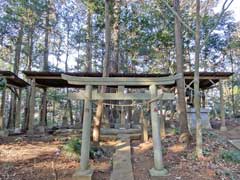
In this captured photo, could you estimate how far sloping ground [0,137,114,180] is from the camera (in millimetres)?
5152

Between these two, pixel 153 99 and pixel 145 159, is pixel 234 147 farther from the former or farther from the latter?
pixel 153 99

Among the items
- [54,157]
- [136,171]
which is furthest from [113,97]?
[54,157]

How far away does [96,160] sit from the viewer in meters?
6.64

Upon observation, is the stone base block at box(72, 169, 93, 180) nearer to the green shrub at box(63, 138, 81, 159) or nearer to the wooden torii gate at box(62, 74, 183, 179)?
the wooden torii gate at box(62, 74, 183, 179)

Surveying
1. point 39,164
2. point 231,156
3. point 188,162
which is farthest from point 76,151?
point 231,156

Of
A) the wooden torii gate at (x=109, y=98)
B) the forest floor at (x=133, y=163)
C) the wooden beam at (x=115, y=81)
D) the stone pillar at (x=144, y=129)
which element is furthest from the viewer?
the stone pillar at (x=144, y=129)

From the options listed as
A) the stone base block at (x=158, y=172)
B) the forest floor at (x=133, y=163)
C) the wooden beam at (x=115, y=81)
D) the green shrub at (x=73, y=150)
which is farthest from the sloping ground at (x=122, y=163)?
the wooden beam at (x=115, y=81)

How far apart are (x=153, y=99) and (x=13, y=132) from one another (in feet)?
26.2

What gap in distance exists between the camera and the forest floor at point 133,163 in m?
5.30

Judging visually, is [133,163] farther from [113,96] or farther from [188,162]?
[113,96]

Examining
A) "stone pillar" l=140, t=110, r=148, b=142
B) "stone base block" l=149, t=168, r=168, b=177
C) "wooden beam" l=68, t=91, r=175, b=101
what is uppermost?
"wooden beam" l=68, t=91, r=175, b=101

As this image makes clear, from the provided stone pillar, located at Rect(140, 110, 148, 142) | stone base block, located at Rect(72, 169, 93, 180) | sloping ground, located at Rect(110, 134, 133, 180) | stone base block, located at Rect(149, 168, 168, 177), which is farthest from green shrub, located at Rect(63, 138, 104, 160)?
stone pillar, located at Rect(140, 110, 148, 142)

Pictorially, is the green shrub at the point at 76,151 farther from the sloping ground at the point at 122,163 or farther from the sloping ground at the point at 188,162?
the sloping ground at the point at 188,162

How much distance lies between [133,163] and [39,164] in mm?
2400
